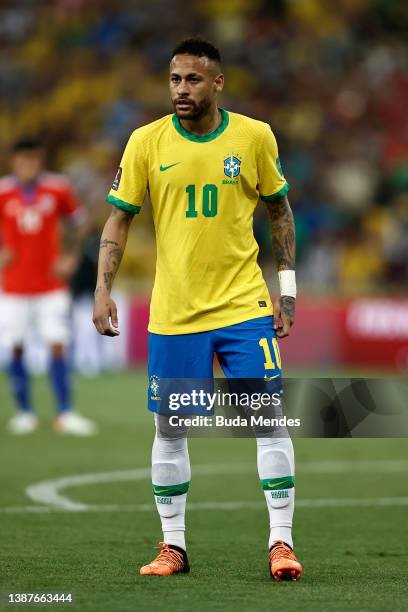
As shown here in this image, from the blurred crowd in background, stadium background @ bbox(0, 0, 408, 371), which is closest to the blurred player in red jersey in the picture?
stadium background @ bbox(0, 0, 408, 371)

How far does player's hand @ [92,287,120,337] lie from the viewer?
512 centimetres

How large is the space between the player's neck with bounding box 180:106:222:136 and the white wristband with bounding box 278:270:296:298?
673 millimetres

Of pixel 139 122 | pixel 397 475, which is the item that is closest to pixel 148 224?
pixel 139 122

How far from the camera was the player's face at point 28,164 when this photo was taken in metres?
11.2

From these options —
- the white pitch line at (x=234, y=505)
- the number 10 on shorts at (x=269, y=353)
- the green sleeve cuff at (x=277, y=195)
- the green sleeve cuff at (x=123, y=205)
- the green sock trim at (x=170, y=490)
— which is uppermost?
the green sleeve cuff at (x=277, y=195)

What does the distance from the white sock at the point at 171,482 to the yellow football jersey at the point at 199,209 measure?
49 cm

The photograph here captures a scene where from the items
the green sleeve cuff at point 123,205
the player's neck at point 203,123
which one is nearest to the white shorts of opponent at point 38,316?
the green sleeve cuff at point 123,205

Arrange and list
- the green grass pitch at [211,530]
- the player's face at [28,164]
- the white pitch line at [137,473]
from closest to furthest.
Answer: the green grass pitch at [211,530], the white pitch line at [137,473], the player's face at [28,164]

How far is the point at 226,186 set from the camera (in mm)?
5141

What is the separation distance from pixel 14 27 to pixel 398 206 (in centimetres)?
788

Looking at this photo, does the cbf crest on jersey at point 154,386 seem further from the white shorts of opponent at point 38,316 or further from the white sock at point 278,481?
the white shorts of opponent at point 38,316

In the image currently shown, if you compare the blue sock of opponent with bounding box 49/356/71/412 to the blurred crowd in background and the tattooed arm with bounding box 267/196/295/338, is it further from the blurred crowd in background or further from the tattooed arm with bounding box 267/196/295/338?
the blurred crowd in background

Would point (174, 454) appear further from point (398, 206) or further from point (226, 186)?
point (398, 206)

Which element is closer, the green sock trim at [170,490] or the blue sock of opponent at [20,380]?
the green sock trim at [170,490]
